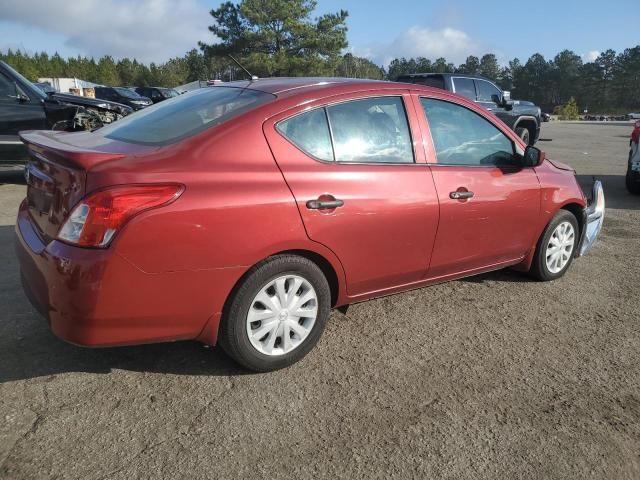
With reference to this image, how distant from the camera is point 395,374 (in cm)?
301

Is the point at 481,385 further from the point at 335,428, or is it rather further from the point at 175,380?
the point at 175,380

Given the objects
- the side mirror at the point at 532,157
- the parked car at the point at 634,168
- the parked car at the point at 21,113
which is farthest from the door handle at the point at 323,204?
the parked car at the point at 634,168

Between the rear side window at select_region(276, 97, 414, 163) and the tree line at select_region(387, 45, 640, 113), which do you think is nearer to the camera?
the rear side window at select_region(276, 97, 414, 163)

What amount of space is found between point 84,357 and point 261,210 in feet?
4.61

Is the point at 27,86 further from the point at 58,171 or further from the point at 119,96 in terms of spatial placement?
the point at 119,96

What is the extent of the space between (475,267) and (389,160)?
117 centimetres

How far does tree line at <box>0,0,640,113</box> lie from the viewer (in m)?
42.2

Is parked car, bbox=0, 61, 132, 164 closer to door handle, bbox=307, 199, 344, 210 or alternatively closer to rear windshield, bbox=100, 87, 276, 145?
rear windshield, bbox=100, 87, 276, 145

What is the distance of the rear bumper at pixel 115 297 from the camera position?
2379 millimetres

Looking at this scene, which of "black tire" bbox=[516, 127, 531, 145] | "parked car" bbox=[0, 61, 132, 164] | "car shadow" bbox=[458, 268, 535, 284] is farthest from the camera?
"black tire" bbox=[516, 127, 531, 145]

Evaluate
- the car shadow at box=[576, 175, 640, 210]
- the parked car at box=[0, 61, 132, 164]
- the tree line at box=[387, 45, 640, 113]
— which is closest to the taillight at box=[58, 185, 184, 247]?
the parked car at box=[0, 61, 132, 164]

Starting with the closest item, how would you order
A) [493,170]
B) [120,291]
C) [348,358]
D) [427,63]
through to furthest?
[120,291]
[348,358]
[493,170]
[427,63]

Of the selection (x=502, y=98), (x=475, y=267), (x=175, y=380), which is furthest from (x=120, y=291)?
(x=502, y=98)

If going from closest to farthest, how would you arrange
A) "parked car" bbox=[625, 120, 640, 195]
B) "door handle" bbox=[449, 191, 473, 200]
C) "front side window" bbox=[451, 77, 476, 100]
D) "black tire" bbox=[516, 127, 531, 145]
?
"door handle" bbox=[449, 191, 473, 200], "parked car" bbox=[625, 120, 640, 195], "front side window" bbox=[451, 77, 476, 100], "black tire" bbox=[516, 127, 531, 145]
